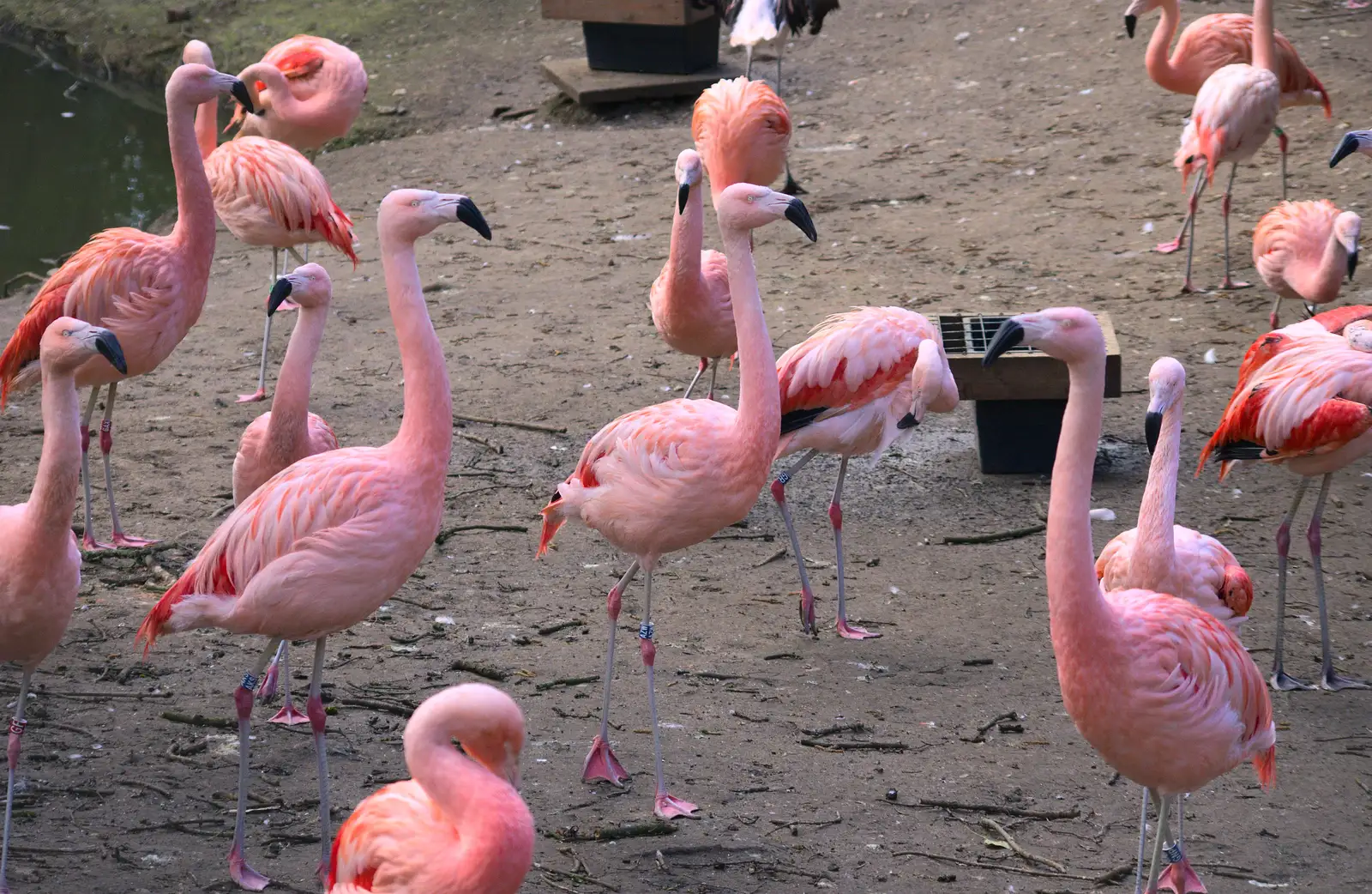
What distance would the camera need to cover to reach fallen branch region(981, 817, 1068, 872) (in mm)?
3793

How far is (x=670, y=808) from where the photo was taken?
4.04 metres

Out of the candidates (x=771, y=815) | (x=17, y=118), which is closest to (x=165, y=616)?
(x=771, y=815)

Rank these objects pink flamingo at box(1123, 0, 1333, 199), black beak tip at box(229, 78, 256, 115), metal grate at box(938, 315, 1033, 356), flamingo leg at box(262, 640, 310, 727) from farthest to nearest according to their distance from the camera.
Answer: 1. pink flamingo at box(1123, 0, 1333, 199)
2. metal grate at box(938, 315, 1033, 356)
3. black beak tip at box(229, 78, 256, 115)
4. flamingo leg at box(262, 640, 310, 727)

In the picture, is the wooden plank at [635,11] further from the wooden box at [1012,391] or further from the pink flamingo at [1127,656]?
the pink flamingo at [1127,656]

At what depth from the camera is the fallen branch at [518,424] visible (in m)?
6.71

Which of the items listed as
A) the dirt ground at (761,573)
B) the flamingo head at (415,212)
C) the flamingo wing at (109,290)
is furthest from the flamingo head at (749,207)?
the flamingo wing at (109,290)

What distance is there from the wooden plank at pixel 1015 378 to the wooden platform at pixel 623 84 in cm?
614

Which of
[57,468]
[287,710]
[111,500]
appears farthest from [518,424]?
[57,468]

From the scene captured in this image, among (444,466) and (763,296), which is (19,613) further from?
(763,296)

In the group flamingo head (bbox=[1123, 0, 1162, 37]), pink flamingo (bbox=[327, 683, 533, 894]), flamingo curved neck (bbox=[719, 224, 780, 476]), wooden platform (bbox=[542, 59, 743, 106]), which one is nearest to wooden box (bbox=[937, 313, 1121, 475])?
flamingo curved neck (bbox=[719, 224, 780, 476])

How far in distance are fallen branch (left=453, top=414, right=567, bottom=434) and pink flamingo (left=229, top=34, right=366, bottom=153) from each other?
3031 millimetres

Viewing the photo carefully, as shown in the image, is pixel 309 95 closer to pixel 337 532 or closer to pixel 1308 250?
pixel 1308 250

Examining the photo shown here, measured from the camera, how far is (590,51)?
11.9 metres

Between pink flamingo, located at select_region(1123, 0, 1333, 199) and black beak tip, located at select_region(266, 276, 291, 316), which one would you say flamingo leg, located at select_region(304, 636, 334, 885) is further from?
pink flamingo, located at select_region(1123, 0, 1333, 199)
